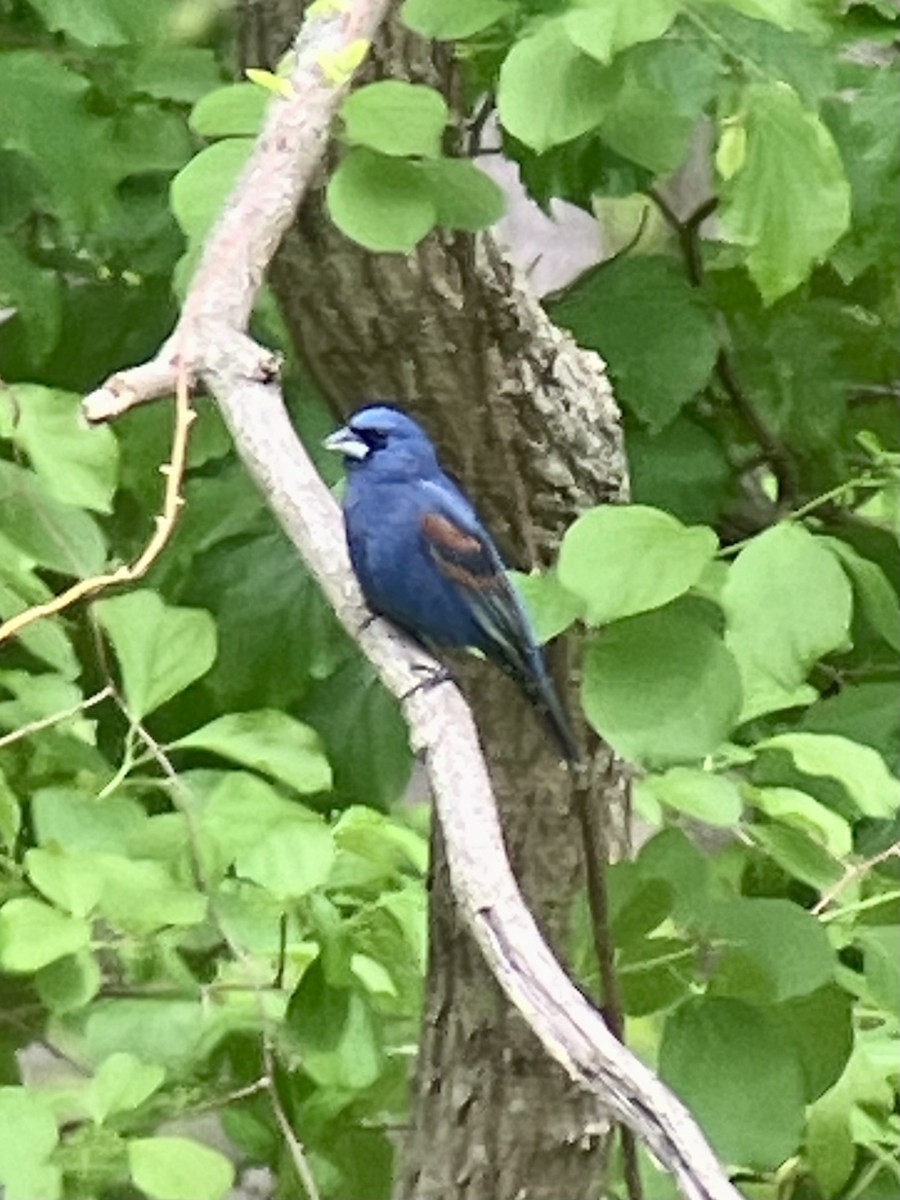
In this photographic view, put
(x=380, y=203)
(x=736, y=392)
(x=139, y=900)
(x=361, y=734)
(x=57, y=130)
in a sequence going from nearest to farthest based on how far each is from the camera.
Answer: (x=380, y=203)
(x=139, y=900)
(x=57, y=130)
(x=361, y=734)
(x=736, y=392)

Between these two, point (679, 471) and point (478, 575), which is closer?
point (478, 575)

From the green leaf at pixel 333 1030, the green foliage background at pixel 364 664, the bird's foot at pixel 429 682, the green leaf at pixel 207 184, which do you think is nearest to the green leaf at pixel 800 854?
the green foliage background at pixel 364 664

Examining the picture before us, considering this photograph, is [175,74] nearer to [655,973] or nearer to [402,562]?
[402,562]

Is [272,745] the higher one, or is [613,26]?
[613,26]

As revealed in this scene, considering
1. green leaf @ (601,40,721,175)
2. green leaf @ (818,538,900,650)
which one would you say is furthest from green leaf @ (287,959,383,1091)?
green leaf @ (601,40,721,175)

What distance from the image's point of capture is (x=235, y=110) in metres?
0.77

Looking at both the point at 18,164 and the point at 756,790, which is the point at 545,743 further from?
the point at 18,164

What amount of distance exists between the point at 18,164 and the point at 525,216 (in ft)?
2.70

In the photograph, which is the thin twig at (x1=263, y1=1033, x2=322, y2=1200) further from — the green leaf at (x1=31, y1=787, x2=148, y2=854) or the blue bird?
the blue bird

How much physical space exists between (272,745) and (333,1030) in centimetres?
15

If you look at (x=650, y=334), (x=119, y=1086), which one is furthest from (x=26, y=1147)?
(x=650, y=334)

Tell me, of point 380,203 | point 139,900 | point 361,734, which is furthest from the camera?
point 361,734

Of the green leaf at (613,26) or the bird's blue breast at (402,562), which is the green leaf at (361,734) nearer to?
the bird's blue breast at (402,562)

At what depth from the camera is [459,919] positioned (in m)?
0.95
